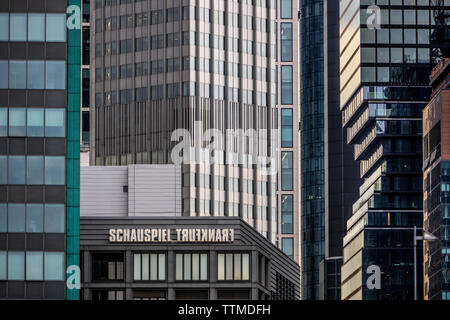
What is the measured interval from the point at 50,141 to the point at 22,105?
184 inches

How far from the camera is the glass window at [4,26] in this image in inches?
5344

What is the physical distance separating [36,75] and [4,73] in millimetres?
3126

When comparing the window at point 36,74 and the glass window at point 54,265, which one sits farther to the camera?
the window at point 36,74

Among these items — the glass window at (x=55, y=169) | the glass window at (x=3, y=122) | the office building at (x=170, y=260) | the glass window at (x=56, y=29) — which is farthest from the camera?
the office building at (x=170, y=260)

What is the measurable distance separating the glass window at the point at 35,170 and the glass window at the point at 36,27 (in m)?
11.7

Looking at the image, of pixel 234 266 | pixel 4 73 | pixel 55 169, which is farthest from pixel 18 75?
pixel 234 266

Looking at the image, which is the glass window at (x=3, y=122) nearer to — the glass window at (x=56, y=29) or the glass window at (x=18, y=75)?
the glass window at (x=18, y=75)

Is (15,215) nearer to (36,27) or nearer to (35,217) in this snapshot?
(35,217)

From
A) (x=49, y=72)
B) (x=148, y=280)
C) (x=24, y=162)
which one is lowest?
(x=148, y=280)

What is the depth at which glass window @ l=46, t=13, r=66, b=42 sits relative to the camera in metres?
136

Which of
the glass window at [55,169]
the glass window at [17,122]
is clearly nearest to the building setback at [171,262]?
the glass window at [55,169]
